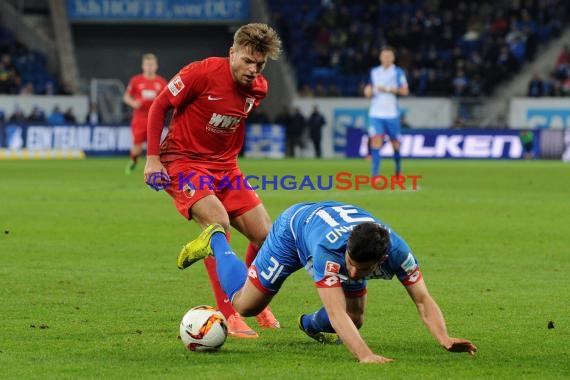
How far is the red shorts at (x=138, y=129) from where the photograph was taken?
26578 mm

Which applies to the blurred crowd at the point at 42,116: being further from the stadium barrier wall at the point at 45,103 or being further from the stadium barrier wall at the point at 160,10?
the stadium barrier wall at the point at 160,10

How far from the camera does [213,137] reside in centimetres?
891

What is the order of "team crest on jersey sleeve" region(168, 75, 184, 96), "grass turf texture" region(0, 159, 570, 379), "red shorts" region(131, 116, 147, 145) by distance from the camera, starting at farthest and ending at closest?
"red shorts" region(131, 116, 147, 145) < "team crest on jersey sleeve" region(168, 75, 184, 96) < "grass turf texture" region(0, 159, 570, 379)

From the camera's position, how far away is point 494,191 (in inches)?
874

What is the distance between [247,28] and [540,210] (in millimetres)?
10607

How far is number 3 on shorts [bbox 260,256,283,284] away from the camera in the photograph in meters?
7.31

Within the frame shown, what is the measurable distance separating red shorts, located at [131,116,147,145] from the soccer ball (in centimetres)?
1930

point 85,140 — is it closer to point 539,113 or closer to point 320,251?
point 539,113

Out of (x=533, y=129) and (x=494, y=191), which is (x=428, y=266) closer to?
(x=494, y=191)

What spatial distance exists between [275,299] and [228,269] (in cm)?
197

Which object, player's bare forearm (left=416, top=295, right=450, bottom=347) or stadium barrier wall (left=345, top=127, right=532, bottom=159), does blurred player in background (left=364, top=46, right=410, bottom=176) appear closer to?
stadium barrier wall (left=345, top=127, right=532, bottom=159)

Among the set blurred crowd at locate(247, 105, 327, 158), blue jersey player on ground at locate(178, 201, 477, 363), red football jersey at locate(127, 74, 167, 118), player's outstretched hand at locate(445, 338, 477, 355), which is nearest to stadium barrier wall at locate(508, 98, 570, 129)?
blurred crowd at locate(247, 105, 327, 158)

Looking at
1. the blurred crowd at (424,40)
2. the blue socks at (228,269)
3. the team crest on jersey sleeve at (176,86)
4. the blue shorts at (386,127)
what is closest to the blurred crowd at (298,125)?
the blurred crowd at (424,40)

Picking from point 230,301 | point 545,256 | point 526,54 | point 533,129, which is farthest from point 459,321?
point 526,54
